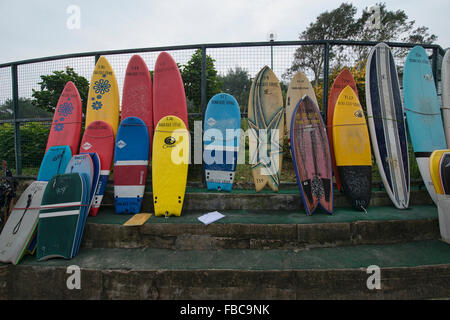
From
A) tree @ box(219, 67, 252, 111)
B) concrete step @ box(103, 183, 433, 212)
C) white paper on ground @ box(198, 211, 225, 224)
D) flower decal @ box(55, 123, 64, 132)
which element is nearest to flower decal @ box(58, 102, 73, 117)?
flower decal @ box(55, 123, 64, 132)

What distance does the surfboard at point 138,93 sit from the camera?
10.2 feet

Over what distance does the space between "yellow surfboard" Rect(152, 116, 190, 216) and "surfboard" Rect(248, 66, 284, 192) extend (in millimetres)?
1001

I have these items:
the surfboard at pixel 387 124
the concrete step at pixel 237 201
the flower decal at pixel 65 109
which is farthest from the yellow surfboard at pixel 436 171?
the flower decal at pixel 65 109

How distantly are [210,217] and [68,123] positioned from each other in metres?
2.70

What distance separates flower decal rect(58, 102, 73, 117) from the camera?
10.6 ft

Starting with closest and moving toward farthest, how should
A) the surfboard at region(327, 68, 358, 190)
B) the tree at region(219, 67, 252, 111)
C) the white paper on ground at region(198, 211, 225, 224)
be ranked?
the white paper on ground at region(198, 211, 225, 224) → the surfboard at region(327, 68, 358, 190) → the tree at region(219, 67, 252, 111)

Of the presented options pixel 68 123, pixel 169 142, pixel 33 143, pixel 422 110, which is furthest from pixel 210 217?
pixel 33 143

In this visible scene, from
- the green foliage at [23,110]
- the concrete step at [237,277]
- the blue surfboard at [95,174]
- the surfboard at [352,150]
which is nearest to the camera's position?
the concrete step at [237,277]

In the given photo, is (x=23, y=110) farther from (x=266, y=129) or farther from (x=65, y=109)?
(x=266, y=129)

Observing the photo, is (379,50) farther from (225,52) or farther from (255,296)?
(255,296)

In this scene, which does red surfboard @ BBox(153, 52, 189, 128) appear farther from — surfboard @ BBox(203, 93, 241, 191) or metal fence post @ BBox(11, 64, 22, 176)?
metal fence post @ BBox(11, 64, 22, 176)

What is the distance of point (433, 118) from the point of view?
303cm

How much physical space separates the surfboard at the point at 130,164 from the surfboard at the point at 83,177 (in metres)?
0.31

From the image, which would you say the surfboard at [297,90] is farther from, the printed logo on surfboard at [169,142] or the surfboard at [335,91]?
the printed logo on surfboard at [169,142]
